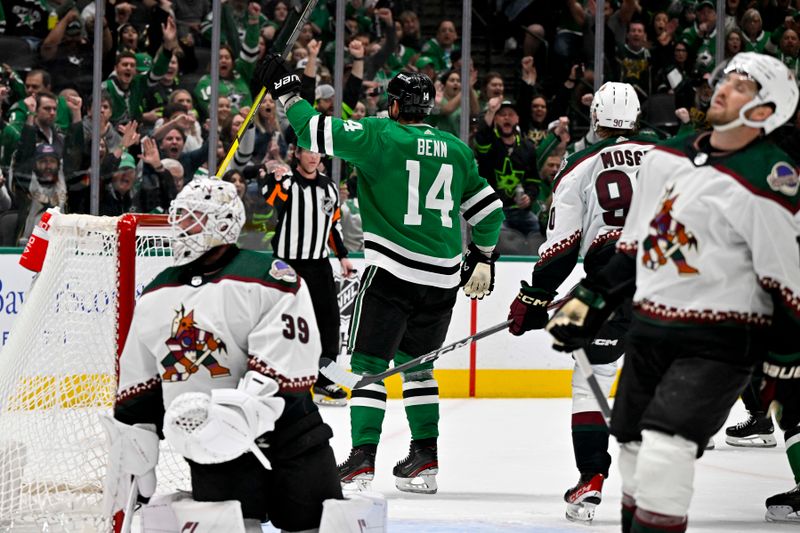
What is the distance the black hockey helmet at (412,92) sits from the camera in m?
4.27

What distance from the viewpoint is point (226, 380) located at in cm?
271

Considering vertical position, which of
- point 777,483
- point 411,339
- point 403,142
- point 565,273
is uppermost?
point 403,142

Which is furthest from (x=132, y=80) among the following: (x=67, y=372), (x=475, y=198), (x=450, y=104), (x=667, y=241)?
(x=667, y=241)

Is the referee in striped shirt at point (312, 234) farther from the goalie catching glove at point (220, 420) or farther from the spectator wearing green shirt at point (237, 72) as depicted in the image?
the goalie catching glove at point (220, 420)

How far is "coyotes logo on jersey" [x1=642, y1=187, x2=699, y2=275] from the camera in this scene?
2600mm

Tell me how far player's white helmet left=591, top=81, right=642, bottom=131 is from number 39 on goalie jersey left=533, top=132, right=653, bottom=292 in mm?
62

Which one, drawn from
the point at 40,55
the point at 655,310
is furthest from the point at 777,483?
the point at 40,55

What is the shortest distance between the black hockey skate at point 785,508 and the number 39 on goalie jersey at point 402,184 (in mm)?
1206

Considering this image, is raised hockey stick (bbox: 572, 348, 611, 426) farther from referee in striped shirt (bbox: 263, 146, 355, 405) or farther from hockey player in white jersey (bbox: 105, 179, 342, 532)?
referee in striped shirt (bbox: 263, 146, 355, 405)

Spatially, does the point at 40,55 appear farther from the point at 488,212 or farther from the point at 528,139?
the point at 488,212

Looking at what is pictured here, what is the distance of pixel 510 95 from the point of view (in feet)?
25.7

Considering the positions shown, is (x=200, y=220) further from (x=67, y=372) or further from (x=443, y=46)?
(x=443, y=46)

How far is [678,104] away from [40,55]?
3.71 meters

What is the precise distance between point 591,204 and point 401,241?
67 cm
